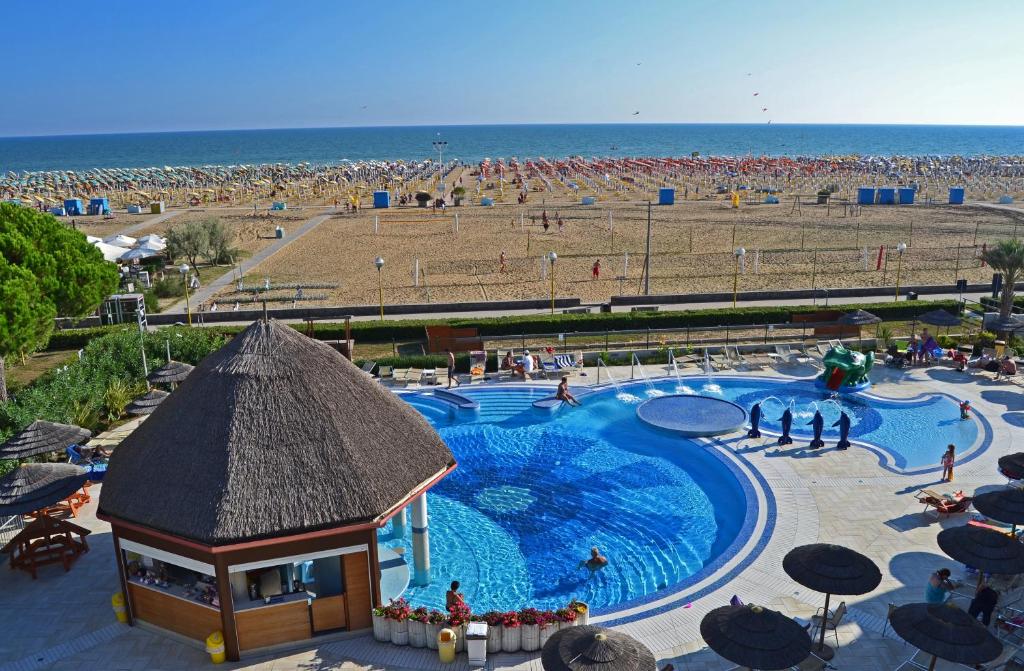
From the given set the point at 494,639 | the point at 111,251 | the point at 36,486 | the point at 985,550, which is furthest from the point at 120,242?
the point at 985,550

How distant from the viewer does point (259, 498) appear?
11.8m

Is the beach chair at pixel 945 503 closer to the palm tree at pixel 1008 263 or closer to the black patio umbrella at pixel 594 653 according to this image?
the black patio umbrella at pixel 594 653

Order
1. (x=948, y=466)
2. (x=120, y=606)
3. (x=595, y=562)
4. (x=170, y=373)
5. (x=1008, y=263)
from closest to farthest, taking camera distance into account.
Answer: (x=120, y=606) → (x=595, y=562) → (x=948, y=466) → (x=170, y=373) → (x=1008, y=263)

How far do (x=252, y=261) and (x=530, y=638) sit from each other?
3974 cm

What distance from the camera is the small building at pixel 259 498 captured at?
11.8 metres

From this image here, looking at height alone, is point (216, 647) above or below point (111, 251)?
below

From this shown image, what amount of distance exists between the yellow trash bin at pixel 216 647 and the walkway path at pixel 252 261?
2627 cm

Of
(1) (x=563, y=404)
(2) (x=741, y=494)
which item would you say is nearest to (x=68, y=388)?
(1) (x=563, y=404)

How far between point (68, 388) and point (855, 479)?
21717 millimetres

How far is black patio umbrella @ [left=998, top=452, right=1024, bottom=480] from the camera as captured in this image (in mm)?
15664

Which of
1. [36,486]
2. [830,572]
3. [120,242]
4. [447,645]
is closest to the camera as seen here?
[830,572]

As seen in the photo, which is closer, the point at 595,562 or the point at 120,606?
the point at 120,606

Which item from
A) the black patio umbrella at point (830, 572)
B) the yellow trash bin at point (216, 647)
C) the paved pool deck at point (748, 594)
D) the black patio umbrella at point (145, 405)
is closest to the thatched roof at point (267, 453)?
the yellow trash bin at point (216, 647)

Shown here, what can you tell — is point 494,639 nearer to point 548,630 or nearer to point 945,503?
point 548,630
